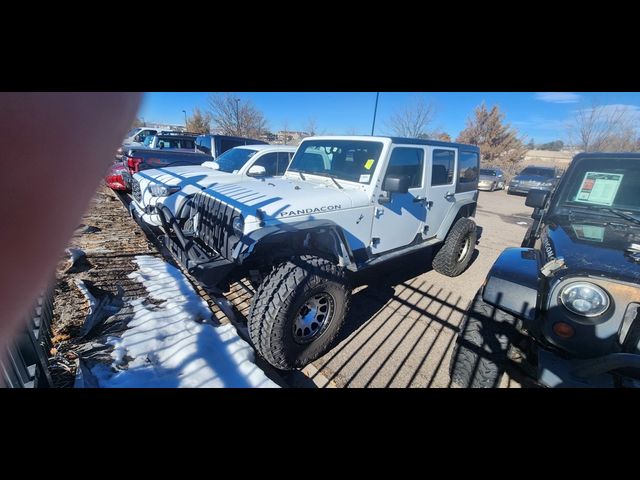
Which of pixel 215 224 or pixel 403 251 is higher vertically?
pixel 215 224

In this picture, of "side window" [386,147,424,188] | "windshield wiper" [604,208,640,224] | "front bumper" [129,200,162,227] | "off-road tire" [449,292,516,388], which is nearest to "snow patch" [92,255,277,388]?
"front bumper" [129,200,162,227]

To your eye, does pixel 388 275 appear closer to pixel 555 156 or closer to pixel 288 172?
pixel 288 172

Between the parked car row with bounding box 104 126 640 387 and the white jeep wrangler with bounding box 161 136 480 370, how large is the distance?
0.05 feet

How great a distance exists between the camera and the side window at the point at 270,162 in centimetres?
582

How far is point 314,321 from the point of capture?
2523 mm

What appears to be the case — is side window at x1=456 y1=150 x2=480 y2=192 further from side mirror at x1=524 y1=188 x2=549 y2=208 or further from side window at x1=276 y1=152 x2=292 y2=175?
side window at x1=276 y1=152 x2=292 y2=175

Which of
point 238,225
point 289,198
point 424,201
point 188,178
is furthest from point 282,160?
point 238,225

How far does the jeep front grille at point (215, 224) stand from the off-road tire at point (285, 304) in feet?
1.51

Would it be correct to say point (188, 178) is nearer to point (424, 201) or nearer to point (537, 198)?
point (424, 201)

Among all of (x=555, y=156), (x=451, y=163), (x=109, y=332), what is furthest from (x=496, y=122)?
(x=109, y=332)

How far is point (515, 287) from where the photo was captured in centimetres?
197

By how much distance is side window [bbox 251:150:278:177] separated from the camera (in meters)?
5.82

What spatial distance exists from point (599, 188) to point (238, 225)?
358 centimetres

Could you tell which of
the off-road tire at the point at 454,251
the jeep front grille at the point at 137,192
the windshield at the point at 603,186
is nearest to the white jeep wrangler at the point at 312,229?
the off-road tire at the point at 454,251
